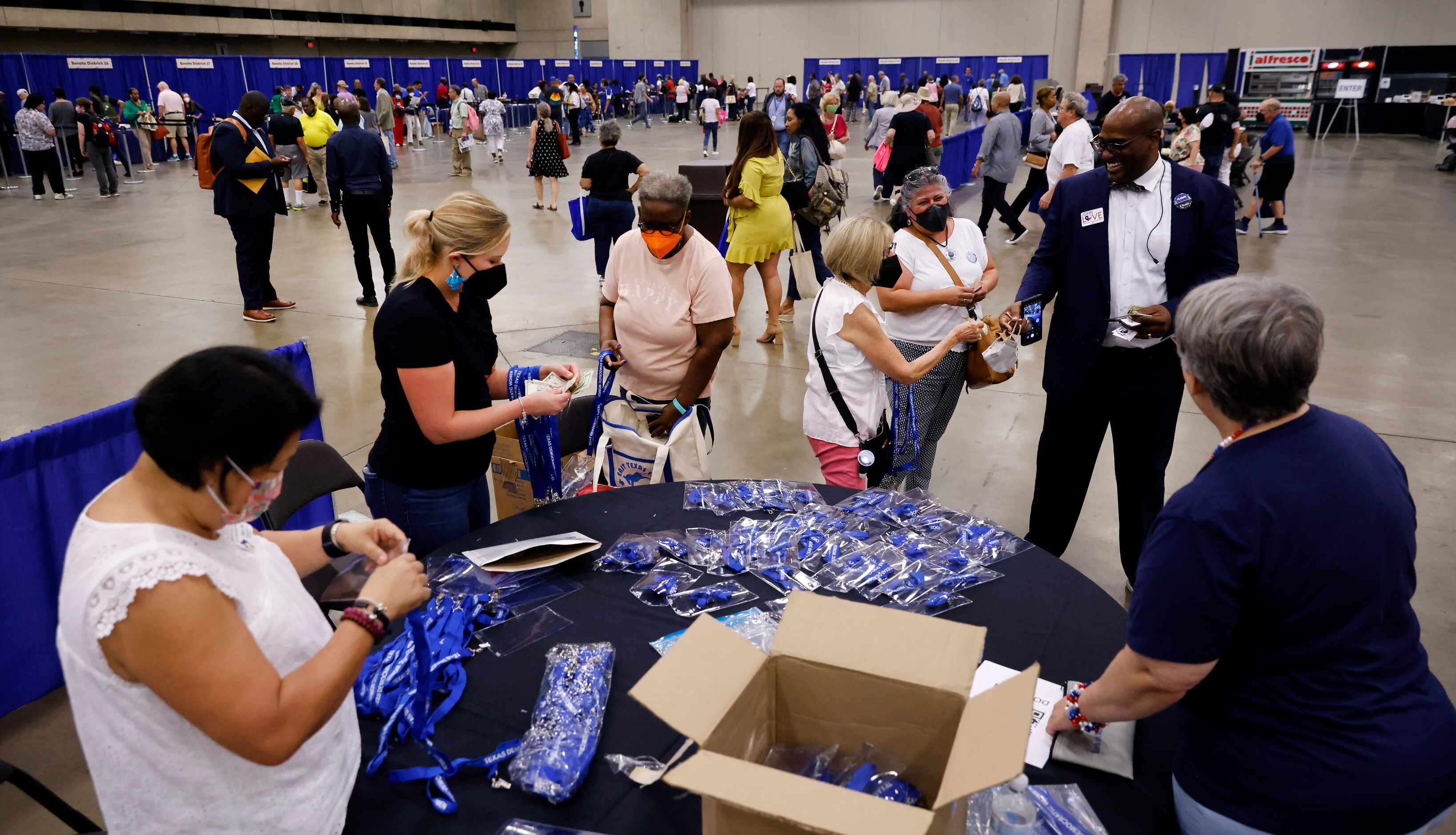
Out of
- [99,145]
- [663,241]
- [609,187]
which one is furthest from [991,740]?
[99,145]

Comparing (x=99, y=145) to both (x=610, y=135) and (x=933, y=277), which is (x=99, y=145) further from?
(x=933, y=277)

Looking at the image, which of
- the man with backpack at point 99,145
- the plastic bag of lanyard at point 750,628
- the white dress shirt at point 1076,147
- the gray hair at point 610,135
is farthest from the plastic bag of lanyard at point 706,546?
the man with backpack at point 99,145

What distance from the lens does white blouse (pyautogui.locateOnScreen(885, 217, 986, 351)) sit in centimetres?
369

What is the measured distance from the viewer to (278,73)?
23453 mm

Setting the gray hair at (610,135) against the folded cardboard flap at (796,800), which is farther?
the gray hair at (610,135)

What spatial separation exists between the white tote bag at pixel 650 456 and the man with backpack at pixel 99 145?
1527 cm

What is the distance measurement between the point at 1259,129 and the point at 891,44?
17652 millimetres

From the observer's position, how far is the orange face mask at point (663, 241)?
11.1ft

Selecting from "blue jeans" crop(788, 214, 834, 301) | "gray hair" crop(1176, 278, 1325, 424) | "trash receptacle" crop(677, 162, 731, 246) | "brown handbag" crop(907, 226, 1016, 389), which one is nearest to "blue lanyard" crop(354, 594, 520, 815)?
"gray hair" crop(1176, 278, 1325, 424)

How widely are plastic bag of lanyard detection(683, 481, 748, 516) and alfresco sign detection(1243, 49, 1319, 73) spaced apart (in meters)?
27.5

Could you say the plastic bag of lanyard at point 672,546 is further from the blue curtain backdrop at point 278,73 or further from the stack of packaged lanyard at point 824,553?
the blue curtain backdrop at point 278,73

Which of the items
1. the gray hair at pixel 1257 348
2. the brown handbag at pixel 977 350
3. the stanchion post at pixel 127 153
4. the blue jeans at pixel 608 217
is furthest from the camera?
the stanchion post at pixel 127 153

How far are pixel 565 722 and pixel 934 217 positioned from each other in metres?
2.78

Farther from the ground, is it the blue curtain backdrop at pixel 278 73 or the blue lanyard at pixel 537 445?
the blue curtain backdrop at pixel 278 73
